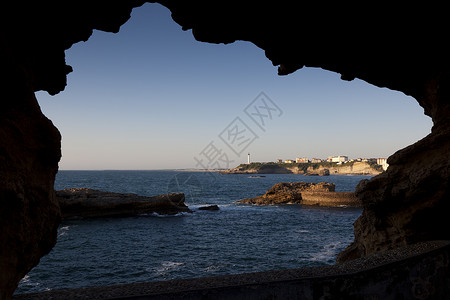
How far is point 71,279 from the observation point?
17125mm

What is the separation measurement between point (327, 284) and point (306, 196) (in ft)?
178

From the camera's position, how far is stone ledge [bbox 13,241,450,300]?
18.2 ft

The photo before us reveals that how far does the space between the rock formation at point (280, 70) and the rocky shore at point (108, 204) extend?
112 ft

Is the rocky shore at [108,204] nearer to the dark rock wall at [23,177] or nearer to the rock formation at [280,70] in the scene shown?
the rock formation at [280,70]

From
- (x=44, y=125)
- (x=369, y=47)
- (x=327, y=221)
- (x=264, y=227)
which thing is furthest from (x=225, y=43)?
(x=327, y=221)

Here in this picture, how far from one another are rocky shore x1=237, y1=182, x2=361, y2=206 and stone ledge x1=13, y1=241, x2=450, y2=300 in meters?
49.8

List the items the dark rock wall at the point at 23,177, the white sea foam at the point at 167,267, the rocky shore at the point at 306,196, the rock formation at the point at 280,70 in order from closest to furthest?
the dark rock wall at the point at 23,177
the rock formation at the point at 280,70
the white sea foam at the point at 167,267
the rocky shore at the point at 306,196

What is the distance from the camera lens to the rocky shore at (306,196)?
53375 millimetres

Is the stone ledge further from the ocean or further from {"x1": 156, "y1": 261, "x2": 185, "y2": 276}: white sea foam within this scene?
{"x1": 156, "y1": 261, "x2": 185, "y2": 276}: white sea foam

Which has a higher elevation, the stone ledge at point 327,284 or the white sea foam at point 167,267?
the stone ledge at point 327,284

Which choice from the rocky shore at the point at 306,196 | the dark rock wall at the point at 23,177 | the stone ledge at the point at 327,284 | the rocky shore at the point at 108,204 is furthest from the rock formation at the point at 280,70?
the rocky shore at the point at 306,196

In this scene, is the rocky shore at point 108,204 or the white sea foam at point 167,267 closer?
the white sea foam at point 167,267

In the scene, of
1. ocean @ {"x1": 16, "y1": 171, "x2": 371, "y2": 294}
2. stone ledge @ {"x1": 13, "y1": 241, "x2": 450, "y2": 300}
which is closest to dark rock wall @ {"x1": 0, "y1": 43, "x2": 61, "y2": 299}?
stone ledge @ {"x1": 13, "y1": 241, "x2": 450, "y2": 300}

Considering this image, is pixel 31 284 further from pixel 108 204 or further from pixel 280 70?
pixel 108 204
